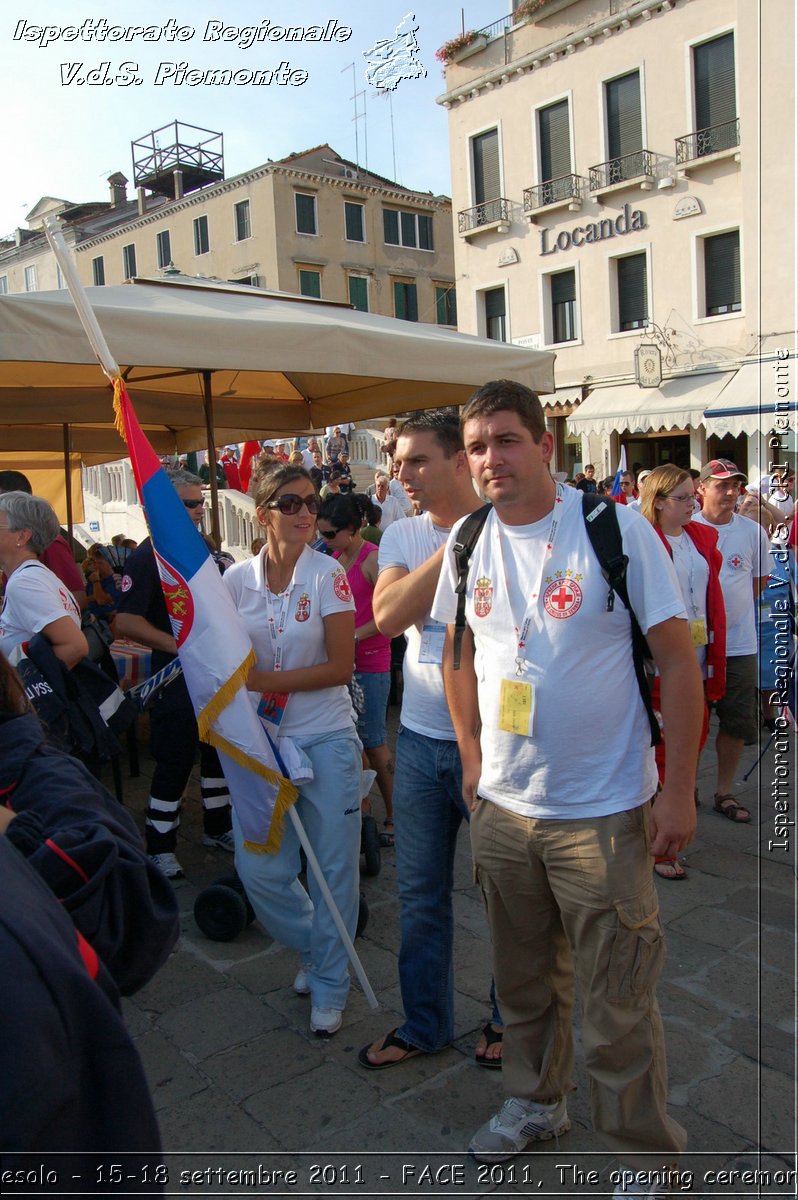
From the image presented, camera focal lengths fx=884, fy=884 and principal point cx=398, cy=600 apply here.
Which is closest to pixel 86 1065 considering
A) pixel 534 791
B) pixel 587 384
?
pixel 534 791

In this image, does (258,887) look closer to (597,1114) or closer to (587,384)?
(597,1114)

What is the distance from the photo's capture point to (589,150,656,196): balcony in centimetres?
2112

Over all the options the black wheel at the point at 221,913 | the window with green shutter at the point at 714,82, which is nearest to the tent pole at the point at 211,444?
the black wheel at the point at 221,913

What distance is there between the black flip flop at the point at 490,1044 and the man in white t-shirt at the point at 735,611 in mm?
2674

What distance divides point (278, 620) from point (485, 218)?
80.3 ft

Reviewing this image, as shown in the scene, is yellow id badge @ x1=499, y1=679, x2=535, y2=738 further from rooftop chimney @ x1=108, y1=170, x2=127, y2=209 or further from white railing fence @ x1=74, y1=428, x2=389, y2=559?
rooftop chimney @ x1=108, y1=170, x2=127, y2=209

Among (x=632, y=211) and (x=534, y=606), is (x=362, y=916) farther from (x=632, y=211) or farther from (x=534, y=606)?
(x=632, y=211)

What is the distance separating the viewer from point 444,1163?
2451 mm

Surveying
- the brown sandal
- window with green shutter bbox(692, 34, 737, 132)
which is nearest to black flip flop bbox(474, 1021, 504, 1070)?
the brown sandal

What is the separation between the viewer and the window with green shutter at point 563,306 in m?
23.5

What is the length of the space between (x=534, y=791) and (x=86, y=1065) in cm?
123

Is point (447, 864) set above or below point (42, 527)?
below

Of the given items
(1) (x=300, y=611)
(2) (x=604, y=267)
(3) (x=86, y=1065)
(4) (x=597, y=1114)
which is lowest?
(4) (x=597, y=1114)

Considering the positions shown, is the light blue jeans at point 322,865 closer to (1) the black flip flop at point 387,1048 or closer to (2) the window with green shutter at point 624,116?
(1) the black flip flop at point 387,1048
